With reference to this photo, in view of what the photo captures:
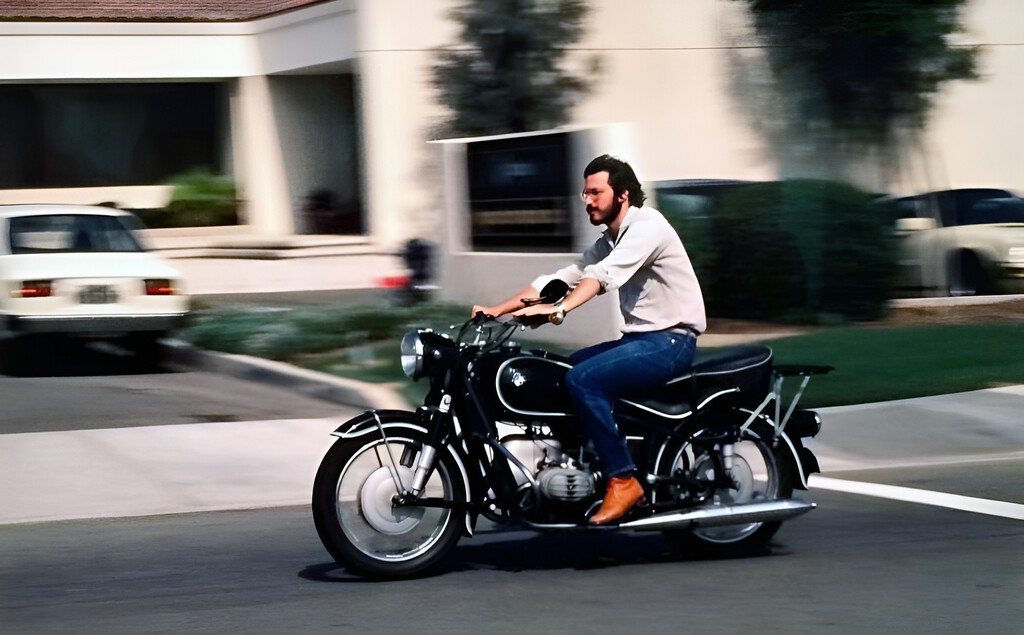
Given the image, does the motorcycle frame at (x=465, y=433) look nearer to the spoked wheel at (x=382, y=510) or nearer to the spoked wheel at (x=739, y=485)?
the spoked wheel at (x=382, y=510)

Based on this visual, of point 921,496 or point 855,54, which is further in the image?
point 855,54

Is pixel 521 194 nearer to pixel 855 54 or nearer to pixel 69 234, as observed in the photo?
pixel 69 234

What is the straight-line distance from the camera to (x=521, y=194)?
14.5 meters

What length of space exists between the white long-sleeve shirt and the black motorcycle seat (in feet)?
0.70

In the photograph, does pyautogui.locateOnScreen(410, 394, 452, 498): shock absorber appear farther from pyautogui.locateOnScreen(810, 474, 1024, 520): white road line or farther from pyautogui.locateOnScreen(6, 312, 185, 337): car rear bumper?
pyautogui.locateOnScreen(6, 312, 185, 337): car rear bumper

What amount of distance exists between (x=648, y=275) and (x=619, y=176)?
47 cm

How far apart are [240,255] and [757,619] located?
18605 millimetres

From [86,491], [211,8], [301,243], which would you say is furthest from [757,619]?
[211,8]

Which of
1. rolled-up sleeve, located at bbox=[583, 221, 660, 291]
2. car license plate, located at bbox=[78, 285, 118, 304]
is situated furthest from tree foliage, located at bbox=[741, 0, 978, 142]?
rolled-up sleeve, located at bbox=[583, 221, 660, 291]

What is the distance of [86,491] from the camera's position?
868cm

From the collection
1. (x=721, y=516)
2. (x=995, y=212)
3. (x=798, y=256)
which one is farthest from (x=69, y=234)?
(x=995, y=212)

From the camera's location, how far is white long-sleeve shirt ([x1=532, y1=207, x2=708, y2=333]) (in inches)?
252

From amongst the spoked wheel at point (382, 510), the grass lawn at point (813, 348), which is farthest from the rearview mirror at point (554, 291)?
the grass lawn at point (813, 348)

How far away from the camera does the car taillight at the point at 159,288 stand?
44.6 ft
